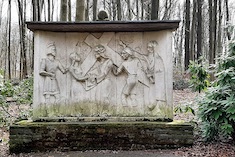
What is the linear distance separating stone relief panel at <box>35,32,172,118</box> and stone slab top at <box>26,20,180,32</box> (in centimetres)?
20

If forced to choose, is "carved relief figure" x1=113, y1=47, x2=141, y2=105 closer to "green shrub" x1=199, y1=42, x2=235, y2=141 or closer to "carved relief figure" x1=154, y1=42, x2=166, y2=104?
"carved relief figure" x1=154, y1=42, x2=166, y2=104

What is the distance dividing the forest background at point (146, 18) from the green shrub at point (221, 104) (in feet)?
2.96

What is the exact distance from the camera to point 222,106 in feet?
21.1

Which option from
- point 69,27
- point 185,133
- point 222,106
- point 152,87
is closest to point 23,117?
point 69,27

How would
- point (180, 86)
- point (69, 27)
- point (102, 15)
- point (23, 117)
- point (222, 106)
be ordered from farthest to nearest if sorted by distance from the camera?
1. point (180, 86)
2. point (23, 117)
3. point (102, 15)
4. point (69, 27)
5. point (222, 106)

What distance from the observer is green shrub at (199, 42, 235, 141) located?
247 inches

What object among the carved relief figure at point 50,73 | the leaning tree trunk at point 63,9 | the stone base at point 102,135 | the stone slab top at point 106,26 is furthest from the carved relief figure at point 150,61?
the leaning tree trunk at point 63,9

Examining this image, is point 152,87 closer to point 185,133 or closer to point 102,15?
point 185,133

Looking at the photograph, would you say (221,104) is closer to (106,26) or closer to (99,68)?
(99,68)

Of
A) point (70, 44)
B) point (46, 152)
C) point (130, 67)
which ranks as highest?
point (70, 44)

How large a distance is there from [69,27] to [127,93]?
6.72ft

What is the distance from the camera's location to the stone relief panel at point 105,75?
701 cm

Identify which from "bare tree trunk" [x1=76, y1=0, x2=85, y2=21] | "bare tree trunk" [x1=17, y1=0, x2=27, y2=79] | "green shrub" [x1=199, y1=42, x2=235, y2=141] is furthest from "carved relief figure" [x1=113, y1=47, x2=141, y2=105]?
"bare tree trunk" [x1=17, y1=0, x2=27, y2=79]

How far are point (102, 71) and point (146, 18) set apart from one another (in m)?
18.0
